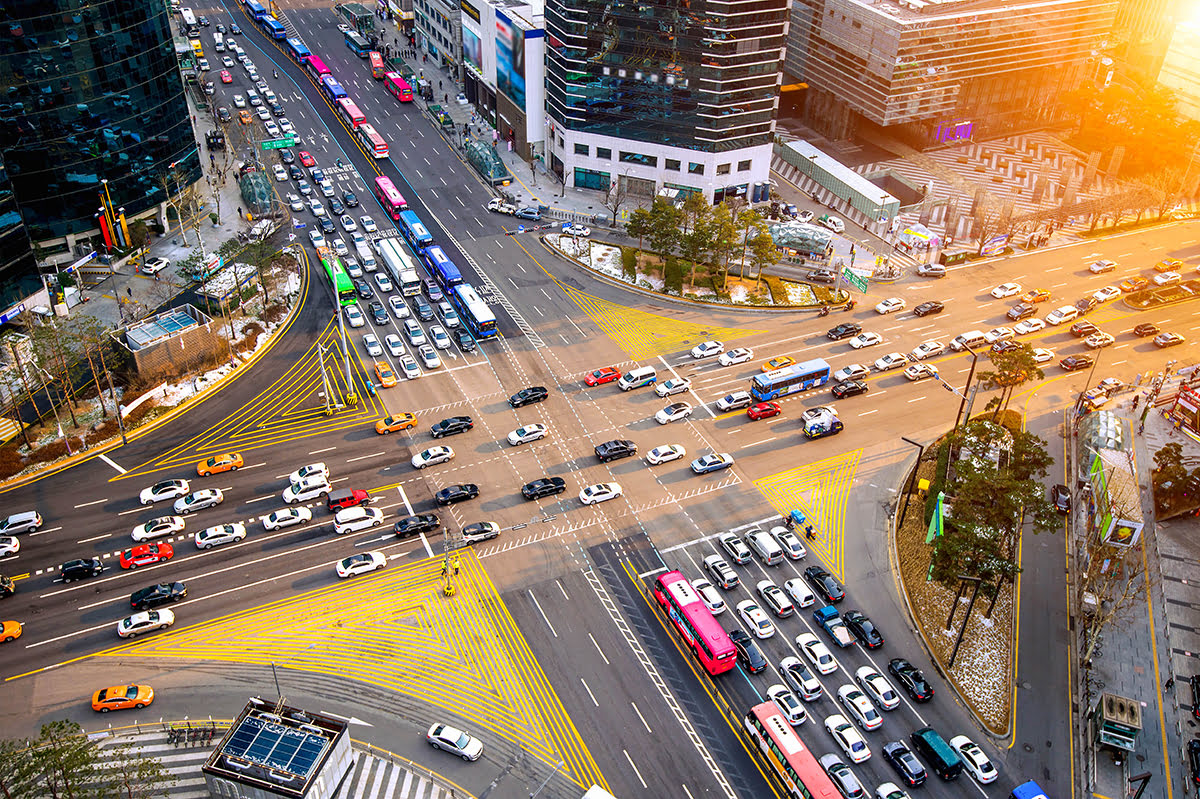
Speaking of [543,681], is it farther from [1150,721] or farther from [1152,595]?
[1152,595]

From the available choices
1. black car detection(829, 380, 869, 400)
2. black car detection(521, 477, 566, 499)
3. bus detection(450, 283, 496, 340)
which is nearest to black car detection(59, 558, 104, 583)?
black car detection(521, 477, 566, 499)

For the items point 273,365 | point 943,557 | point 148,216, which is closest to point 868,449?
point 943,557

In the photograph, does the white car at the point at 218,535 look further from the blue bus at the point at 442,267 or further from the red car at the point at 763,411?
the red car at the point at 763,411

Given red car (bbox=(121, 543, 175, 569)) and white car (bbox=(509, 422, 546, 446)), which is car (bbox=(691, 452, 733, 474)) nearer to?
white car (bbox=(509, 422, 546, 446))

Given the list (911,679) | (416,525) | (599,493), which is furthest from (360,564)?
(911,679)

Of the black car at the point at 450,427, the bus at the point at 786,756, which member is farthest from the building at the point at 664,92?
the bus at the point at 786,756

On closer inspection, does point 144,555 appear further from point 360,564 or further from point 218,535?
point 360,564
